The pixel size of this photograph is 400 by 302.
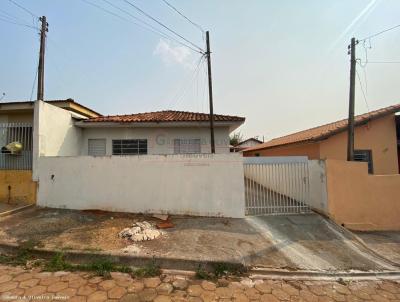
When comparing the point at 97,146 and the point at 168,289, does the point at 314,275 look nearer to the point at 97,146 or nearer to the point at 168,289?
the point at 168,289

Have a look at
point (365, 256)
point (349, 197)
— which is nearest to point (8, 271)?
point (365, 256)

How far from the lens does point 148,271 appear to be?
4184 millimetres

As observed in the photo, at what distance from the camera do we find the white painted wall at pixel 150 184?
701cm

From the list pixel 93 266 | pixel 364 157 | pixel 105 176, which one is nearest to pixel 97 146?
pixel 105 176

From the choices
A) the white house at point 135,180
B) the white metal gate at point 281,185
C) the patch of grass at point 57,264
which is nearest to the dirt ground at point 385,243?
the white metal gate at point 281,185

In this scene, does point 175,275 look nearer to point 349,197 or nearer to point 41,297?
point 41,297

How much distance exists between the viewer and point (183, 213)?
7074 mm

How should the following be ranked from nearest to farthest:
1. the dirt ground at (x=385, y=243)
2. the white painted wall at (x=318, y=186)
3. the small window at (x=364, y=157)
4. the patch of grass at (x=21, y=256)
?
the patch of grass at (x=21, y=256) → the dirt ground at (x=385, y=243) → the white painted wall at (x=318, y=186) → the small window at (x=364, y=157)

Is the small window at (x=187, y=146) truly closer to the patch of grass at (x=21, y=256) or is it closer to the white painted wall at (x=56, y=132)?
the white painted wall at (x=56, y=132)

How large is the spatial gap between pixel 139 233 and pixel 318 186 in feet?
18.8

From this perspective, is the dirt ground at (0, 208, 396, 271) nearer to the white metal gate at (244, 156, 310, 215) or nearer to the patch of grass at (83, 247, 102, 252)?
the patch of grass at (83, 247, 102, 252)

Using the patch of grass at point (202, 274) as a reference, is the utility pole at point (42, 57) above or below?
above

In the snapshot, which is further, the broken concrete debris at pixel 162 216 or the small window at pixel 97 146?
the small window at pixel 97 146

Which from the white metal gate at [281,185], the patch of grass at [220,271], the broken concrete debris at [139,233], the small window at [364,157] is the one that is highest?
the small window at [364,157]
